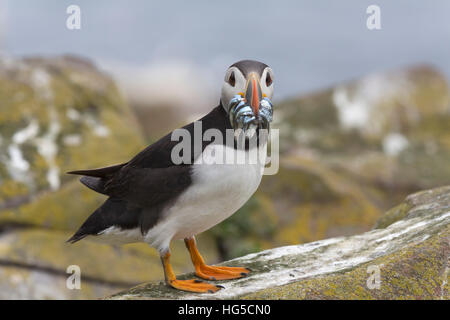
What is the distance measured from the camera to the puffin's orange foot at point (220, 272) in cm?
554

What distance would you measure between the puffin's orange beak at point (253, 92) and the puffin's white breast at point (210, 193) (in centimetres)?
52

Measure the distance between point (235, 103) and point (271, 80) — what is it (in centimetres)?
48

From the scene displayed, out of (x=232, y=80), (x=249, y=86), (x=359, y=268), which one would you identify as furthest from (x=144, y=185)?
(x=359, y=268)

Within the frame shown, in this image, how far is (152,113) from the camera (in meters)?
A: 23.0

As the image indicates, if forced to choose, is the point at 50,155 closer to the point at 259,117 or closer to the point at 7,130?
the point at 7,130

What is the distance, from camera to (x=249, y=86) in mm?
4801

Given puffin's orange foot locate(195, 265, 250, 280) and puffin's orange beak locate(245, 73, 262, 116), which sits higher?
puffin's orange beak locate(245, 73, 262, 116)

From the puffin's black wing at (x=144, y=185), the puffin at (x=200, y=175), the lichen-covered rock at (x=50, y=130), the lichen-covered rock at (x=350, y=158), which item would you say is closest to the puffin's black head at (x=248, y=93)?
the puffin at (x=200, y=175)

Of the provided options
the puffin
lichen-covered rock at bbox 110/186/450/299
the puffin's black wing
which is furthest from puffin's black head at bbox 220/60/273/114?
lichen-covered rock at bbox 110/186/450/299

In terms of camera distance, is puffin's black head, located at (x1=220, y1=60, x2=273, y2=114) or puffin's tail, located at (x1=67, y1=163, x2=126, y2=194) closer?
puffin's black head, located at (x1=220, y1=60, x2=273, y2=114)

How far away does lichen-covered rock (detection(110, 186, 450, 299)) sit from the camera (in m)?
4.57

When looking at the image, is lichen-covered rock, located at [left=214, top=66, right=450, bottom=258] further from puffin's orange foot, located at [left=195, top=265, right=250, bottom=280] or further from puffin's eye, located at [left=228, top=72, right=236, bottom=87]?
puffin's eye, located at [left=228, top=72, right=236, bottom=87]

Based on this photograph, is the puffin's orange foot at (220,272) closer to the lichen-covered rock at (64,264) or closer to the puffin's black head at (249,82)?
the puffin's black head at (249,82)

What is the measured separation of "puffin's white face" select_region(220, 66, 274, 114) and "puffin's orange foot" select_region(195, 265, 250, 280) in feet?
5.75
